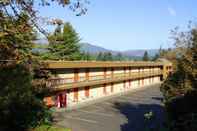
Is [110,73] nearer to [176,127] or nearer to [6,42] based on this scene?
Answer: [176,127]

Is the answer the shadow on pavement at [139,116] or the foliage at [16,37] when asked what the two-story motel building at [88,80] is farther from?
the foliage at [16,37]

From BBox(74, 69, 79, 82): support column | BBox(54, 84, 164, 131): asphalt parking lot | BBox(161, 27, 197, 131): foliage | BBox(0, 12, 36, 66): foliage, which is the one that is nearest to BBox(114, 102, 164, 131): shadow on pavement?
BBox(54, 84, 164, 131): asphalt parking lot

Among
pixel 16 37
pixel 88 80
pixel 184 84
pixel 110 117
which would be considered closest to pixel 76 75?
pixel 88 80

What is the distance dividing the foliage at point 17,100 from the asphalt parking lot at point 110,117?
771 cm

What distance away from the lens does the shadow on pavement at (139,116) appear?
88.5 ft

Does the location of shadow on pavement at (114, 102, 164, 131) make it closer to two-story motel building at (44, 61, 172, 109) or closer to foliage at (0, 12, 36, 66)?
two-story motel building at (44, 61, 172, 109)

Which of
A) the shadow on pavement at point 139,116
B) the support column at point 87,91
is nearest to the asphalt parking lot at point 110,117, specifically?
the shadow on pavement at point 139,116

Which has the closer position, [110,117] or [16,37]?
[16,37]

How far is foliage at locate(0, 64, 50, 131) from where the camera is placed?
57.3ft

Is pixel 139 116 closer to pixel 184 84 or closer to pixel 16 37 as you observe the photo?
pixel 184 84

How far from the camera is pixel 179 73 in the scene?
2166cm

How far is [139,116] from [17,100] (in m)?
18.0

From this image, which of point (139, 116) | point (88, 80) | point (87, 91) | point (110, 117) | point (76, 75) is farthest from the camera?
point (87, 91)

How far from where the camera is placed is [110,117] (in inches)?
1289
